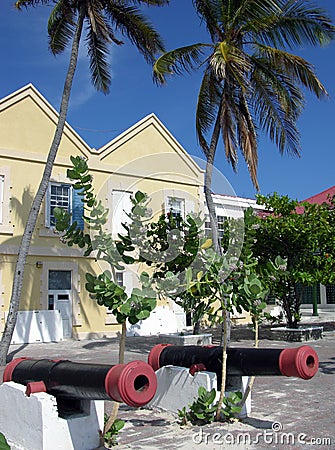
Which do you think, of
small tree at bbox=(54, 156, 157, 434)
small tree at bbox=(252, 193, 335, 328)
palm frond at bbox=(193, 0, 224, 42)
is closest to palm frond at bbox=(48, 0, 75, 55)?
palm frond at bbox=(193, 0, 224, 42)

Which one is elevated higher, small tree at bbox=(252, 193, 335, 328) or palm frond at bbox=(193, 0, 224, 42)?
palm frond at bbox=(193, 0, 224, 42)

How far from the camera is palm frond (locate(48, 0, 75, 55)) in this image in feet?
46.9

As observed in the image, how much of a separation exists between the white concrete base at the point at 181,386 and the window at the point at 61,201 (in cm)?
1154

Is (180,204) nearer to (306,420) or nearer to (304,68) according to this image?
(304,68)

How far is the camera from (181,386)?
264 inches

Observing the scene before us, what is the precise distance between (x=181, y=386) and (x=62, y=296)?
12070 millimetres

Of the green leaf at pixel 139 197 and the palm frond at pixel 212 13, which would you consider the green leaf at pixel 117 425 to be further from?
the palm frond at pixel 212 13

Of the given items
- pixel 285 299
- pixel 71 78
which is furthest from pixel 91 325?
pixel 71 78

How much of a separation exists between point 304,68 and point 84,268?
388 inches

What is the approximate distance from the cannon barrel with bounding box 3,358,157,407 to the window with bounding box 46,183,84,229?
493 inches

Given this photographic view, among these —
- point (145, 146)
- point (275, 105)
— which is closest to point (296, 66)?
point (275, 105)

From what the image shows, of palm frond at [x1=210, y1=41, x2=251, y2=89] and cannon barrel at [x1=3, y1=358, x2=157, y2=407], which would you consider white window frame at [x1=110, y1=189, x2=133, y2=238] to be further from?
palm frond at [x1=210, y1=41, x2=251, y2=89]

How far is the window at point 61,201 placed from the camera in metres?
18.0

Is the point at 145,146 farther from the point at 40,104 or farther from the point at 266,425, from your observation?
the point at 266,425
